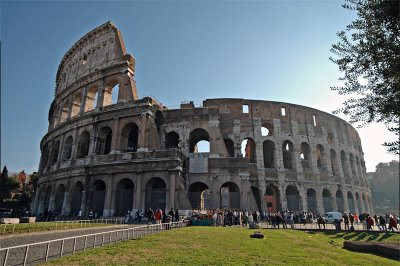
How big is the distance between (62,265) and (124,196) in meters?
17.7

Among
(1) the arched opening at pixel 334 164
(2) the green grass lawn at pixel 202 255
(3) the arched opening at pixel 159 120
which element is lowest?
(2) the green grass lawn at pixel 202 255

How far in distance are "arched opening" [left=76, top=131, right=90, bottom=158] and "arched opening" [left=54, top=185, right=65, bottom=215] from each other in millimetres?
4035

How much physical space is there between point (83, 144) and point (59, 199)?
6.40 metres

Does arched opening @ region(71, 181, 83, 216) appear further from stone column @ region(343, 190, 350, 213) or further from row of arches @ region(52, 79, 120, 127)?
stone column @ region(343, 190, 350, 213)

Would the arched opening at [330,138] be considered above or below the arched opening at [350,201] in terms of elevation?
above

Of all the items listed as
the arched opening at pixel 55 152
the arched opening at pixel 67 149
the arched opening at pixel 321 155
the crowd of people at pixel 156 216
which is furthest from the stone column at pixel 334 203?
the arched opening at pixel 55 152

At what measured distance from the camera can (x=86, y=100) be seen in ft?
93.6

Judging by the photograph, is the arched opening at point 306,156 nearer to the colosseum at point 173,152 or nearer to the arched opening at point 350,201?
the colosseum at point 173,152

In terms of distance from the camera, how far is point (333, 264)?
671cm

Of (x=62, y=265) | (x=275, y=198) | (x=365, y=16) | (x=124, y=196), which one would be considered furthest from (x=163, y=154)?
(x=365, y=16)

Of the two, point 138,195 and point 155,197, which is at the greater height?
point 138,195

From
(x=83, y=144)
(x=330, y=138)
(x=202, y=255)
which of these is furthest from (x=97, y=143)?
(x=330, y=138)

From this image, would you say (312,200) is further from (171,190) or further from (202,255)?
(202,255)

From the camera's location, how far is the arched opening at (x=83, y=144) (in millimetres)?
26664
